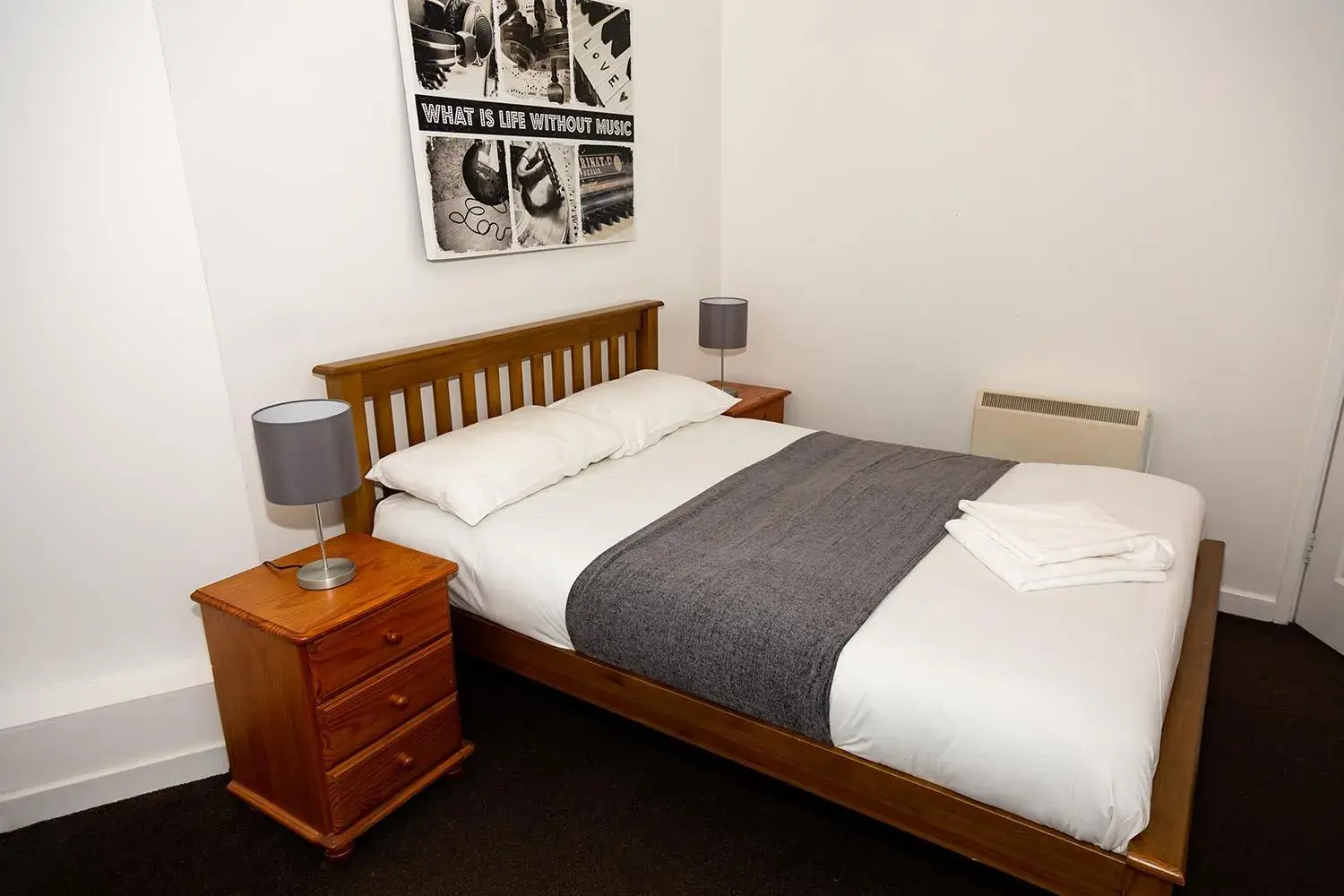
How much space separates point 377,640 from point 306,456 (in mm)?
465

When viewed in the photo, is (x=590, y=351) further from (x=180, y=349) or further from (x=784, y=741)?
(x=784, y=741)

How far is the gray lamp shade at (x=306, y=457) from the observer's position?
1809 mm

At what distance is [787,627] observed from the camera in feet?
5.88

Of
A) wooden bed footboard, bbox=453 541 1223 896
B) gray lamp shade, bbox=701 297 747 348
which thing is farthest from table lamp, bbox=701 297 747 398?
wooden bed footboard, bbox=453 541 1223 896

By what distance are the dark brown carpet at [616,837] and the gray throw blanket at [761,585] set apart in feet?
1.29

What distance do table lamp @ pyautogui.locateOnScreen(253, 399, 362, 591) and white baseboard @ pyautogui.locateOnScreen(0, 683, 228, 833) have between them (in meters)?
0.64

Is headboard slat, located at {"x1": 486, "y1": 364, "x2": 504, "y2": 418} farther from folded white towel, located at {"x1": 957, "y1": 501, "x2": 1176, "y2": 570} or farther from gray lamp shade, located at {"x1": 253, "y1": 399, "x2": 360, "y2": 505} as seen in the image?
folded white towel, located at {"x1": 957, "y1": 501, "x2": 1176, "y2": 570}

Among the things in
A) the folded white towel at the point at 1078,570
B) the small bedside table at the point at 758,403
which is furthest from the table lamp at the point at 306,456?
the small bedside table at the point at 758,403

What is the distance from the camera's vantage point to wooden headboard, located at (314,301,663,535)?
2.48 metres

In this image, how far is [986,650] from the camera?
1.65m

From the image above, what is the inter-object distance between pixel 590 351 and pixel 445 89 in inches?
44.3

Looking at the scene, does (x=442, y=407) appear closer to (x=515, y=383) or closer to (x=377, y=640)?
(x=515, y=383)

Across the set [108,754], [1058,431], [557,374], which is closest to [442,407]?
[557,374]

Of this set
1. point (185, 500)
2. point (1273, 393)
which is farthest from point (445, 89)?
point (1273, 393)
